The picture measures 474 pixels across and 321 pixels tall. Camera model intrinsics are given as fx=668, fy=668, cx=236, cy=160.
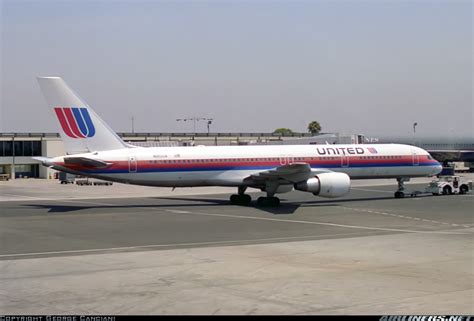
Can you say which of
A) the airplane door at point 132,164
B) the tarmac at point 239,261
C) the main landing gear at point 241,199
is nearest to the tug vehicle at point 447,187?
the tarmac at point 239,261

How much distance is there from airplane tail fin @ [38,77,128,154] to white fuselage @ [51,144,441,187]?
2.47 ft

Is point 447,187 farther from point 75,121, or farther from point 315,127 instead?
point 315,127

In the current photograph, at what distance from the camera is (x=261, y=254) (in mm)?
22312

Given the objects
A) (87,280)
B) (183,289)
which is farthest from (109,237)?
(183,289)

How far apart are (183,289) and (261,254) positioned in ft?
20.9

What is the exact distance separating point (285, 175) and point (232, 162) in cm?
435

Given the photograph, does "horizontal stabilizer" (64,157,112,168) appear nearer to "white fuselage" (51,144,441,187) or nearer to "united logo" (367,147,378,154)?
"white fuselage" (51,144,441,187)

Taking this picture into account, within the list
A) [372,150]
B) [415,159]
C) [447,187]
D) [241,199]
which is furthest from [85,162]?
[447,187]

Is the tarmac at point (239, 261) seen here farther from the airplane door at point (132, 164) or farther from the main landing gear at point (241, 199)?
the main landing gear at point (241, 199)

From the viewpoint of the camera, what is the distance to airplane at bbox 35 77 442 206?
1567 inches

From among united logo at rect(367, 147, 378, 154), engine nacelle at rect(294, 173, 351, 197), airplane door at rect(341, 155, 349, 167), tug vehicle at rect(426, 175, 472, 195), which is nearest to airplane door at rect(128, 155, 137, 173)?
engine nacelle at rect(294, 173, 351, 197)

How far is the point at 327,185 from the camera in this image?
39.7 meters

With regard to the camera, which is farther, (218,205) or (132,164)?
(218,205)

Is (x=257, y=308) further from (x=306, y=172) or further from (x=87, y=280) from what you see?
(x=306, y=172)
